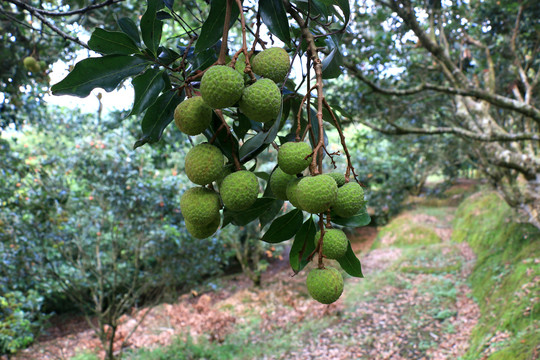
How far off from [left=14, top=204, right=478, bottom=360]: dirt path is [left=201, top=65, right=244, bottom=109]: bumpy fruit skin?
380 centimetres

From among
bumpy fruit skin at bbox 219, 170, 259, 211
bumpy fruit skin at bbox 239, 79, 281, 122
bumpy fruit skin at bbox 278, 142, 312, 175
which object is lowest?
bumpy fruit skin at bbox 219, 170, 259, 211

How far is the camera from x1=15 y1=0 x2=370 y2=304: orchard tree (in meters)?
0.63

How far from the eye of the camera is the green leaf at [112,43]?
2.45 feet

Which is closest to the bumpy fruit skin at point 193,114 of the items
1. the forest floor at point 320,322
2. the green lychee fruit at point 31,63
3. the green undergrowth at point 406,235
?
the green lychee fruit at point 31,63

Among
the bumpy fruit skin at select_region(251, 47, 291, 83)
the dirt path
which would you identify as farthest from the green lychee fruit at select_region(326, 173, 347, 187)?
the dirt path

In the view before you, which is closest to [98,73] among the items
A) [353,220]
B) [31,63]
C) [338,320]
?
[353,220]

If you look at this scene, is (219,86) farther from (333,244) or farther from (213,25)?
(333,244)

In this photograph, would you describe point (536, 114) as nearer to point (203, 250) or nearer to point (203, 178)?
point (203, 178)

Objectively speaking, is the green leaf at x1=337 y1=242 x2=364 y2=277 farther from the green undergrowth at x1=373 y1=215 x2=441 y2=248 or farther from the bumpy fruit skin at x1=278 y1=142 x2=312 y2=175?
the green undergrowth at x1=373 y1=215 x2=441 y2=248

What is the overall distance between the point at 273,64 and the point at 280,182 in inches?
8.8

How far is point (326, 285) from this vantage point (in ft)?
2.19

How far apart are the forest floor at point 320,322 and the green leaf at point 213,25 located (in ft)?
9.39

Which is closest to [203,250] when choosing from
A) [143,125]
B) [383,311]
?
[383,311]

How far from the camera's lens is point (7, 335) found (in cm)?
321
